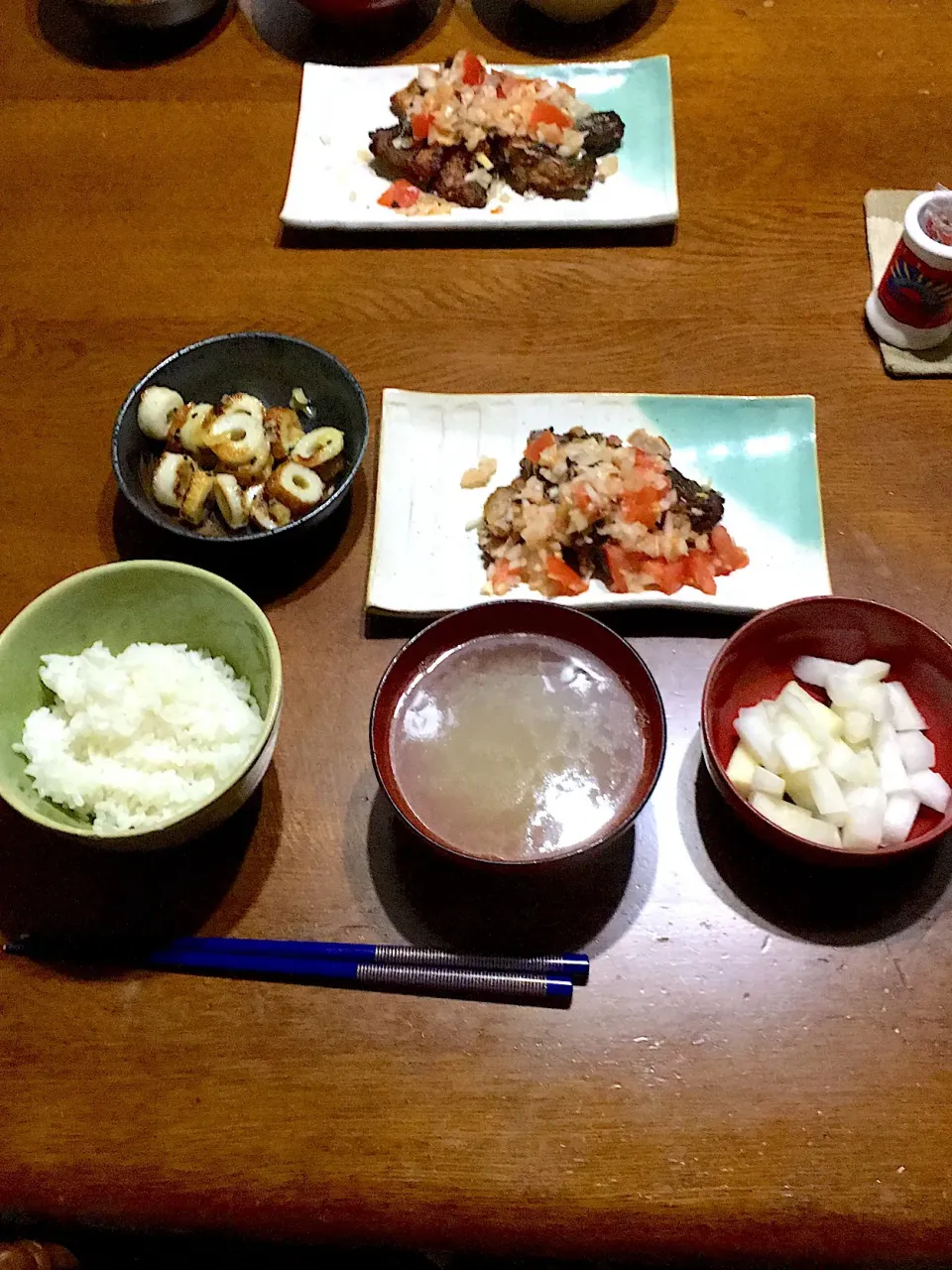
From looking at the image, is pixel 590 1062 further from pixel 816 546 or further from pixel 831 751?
pixel 816 546

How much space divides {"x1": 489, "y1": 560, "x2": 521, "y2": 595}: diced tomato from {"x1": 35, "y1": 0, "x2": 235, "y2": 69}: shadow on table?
158cm

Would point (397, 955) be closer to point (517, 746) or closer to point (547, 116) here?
point (517, 746)

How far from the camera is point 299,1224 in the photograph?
3.54ft

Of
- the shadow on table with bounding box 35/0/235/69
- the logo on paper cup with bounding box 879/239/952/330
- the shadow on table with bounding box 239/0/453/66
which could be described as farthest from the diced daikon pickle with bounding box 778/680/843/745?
the shadow on table with bounding box 35/0/235/69

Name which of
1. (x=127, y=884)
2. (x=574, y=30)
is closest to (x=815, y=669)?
(x=127, y=884)

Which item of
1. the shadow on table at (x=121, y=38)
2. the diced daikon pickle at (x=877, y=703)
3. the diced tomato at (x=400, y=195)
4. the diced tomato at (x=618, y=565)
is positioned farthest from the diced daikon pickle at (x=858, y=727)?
the shadow on table at (x=121, y=38)

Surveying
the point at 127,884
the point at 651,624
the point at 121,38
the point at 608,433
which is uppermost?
the point at 121,38

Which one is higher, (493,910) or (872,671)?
(872,671)

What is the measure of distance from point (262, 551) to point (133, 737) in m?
0.38

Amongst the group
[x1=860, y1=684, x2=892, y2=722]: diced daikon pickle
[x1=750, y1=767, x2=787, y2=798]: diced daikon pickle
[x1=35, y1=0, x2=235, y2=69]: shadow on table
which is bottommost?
[x1=750, y1=767, x2=787, y2=798]: diced daikon pickle

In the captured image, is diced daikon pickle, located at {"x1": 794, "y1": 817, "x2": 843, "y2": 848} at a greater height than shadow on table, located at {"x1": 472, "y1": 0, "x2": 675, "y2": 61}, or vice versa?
shadow on table, located at {"x1": 472, "y1": 0, "x2": 675, "y2": 61}

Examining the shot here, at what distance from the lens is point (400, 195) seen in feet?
6.38

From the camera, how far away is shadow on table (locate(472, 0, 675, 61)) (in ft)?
7.25

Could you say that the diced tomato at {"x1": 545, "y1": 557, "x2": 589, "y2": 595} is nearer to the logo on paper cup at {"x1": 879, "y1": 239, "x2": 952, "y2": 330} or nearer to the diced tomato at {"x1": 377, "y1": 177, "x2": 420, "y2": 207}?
the logo on paper cup at {"x1": 879, "y1": 239, "x2": 952, "y2": 330}
